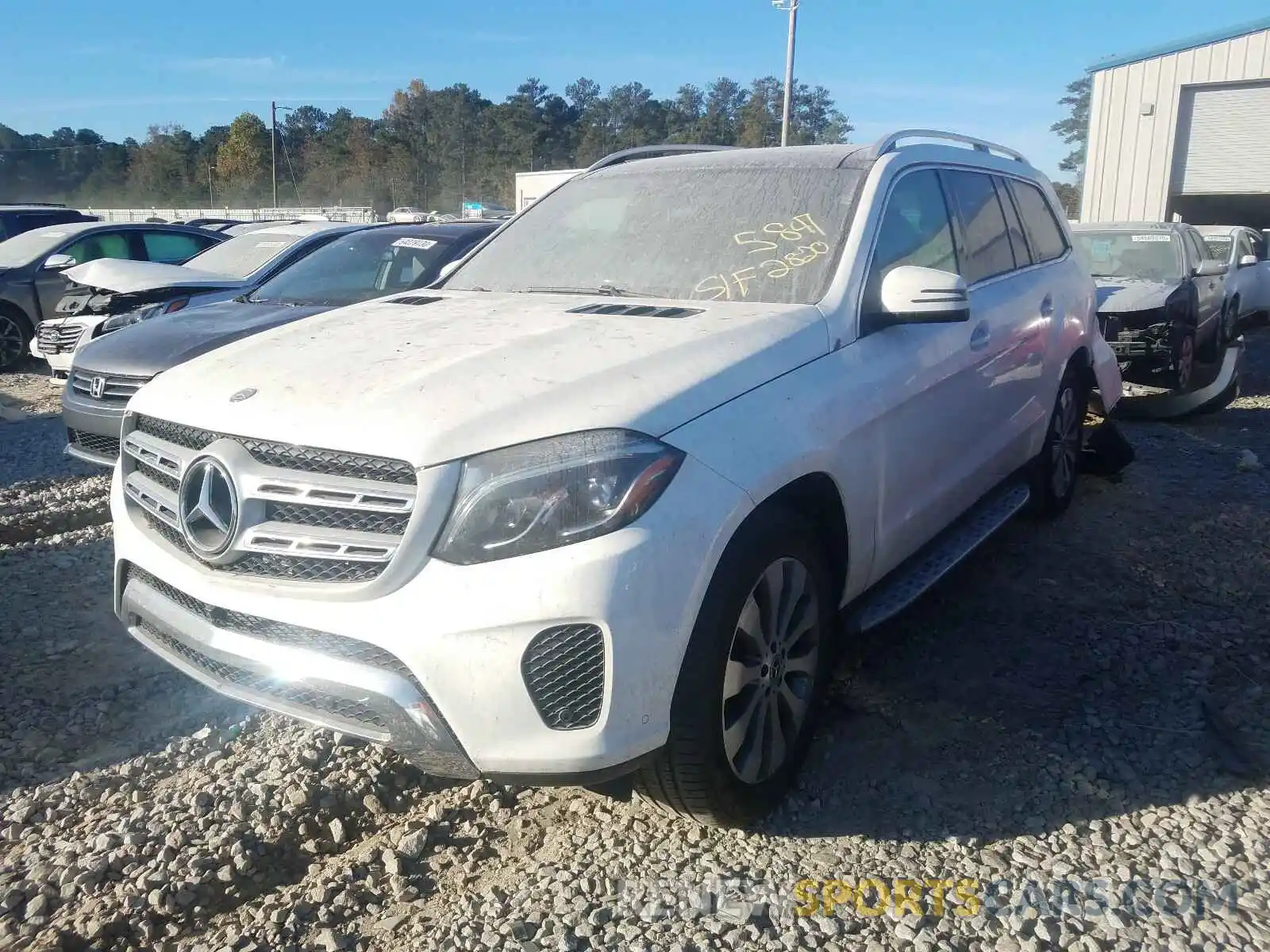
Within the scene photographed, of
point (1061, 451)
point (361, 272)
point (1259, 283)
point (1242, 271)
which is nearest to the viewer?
point (1061, 451)

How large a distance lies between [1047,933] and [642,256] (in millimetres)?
2419

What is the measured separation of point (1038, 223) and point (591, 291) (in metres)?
2.66

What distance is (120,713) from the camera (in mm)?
3336

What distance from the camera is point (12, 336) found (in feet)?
37.0

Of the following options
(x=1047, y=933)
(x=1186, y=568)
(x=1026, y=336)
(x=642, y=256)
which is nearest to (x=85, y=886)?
(x=1047, y=933)

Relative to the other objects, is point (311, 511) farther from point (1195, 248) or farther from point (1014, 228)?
point (1195, 248)

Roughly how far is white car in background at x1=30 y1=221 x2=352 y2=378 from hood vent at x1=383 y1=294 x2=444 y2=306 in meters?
3.70

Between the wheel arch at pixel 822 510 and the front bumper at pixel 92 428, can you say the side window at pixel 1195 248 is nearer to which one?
the wheel arch at pixel 822 510

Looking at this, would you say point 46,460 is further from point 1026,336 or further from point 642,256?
point 1026,336

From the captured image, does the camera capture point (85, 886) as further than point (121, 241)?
No

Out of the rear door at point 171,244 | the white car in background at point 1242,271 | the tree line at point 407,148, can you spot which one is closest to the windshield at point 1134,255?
the white car in background at point 1242,271

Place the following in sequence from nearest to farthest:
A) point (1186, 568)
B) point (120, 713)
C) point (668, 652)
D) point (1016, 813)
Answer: point (668, 652)
point (1016, 813)
point (120, 713)
point (1186, 568)

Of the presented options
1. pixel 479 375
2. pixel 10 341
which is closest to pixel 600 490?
pixel 479 375

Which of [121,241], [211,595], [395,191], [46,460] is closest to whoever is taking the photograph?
[211,595]
